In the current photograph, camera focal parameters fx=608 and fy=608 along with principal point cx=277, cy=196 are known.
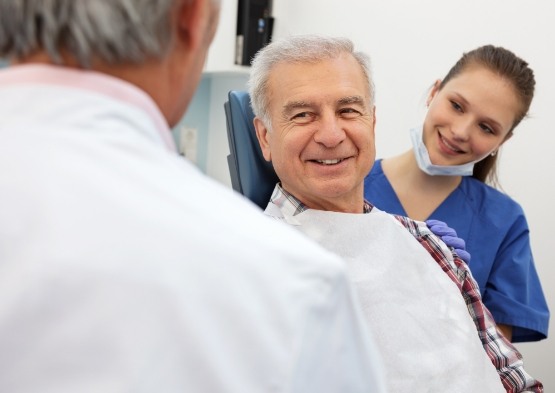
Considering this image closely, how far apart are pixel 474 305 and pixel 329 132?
47cm

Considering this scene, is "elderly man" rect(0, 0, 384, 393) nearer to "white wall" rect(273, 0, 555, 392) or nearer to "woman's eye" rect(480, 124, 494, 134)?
"woman's eye" rect(480, 124, 494, 134)

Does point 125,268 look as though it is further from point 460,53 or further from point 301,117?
point 460,53

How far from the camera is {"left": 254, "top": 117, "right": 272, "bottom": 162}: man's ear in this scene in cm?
125

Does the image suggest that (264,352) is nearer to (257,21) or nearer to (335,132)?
(335,132)

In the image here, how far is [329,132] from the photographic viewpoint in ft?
3.80

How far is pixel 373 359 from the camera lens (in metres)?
0.56

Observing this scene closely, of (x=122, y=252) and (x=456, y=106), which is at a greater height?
(x=122, y=252)

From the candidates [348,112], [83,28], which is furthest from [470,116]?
[83,28]

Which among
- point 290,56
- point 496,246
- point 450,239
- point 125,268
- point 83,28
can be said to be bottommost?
point 496,246

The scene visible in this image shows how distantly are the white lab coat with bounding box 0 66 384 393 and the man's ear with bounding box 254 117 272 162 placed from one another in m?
0.75

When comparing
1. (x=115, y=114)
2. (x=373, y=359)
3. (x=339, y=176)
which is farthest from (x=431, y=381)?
(x=115, y=114)

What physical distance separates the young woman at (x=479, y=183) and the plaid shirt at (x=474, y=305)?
25 cm

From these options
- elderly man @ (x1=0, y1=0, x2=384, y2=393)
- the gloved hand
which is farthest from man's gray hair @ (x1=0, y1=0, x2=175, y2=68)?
the gloved hand

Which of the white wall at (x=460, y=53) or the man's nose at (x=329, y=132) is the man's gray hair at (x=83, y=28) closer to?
the man's nose at (x=329, y=132)
